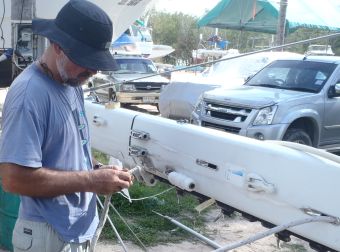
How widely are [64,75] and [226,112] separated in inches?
221

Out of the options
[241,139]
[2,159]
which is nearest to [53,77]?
[2,159]

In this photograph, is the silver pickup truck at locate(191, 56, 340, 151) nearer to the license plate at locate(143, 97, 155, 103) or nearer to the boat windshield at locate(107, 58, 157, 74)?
the license plate at locate(143, 97, 155, 103)

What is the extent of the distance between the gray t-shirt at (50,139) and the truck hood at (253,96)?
16.8 feet

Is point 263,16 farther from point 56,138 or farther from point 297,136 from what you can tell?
point 56,138

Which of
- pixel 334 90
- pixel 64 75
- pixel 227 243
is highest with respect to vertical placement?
pixel 64 75

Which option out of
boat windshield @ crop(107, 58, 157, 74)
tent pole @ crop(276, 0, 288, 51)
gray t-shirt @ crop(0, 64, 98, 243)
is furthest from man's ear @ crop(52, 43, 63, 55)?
tent pole @ crop(276, 0, 288, 51)

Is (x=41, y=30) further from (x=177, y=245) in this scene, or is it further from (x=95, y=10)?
(x=177, y=245)

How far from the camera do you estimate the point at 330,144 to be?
807 centimetres

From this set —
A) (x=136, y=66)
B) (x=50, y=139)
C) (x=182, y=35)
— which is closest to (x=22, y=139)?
(x=50, y=139)

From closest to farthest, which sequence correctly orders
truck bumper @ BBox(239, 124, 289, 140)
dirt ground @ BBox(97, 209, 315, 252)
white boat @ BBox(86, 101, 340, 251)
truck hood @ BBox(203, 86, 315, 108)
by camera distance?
1. white boat @ BBox(86, 101, 340, 251)
2. dirt ground @ BBox(97, 209, 315, 252)
3. truck bumper @ BBox(239, 124, 289, 140)
4. truck hood @ BBox(203, 86, 315, 108)

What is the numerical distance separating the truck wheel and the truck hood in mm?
471

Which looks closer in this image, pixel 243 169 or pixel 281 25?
pixel 243 169

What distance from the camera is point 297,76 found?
26.5 ft

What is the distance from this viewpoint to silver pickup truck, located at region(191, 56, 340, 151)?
707 cm
